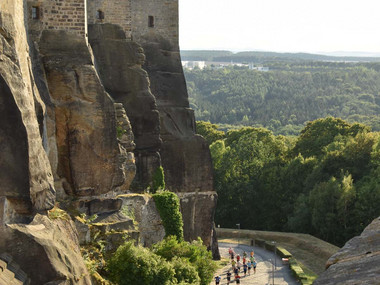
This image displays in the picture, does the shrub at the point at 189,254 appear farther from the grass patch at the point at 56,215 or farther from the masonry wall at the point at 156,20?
the masonry wall at the point at 156,20

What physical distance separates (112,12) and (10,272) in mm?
22800

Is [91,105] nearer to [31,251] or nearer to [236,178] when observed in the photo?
[31,251]

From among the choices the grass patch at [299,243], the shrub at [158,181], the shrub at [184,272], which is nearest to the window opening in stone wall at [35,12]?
the shrub at [184,272]

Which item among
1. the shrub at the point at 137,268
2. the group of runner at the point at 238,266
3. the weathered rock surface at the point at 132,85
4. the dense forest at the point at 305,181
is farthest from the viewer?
the dense forest at the point at 305,181

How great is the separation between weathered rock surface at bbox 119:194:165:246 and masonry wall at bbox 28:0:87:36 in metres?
8.61

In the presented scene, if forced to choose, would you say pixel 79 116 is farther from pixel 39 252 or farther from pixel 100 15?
pixel 100 15

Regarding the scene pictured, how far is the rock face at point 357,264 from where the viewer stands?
30.2ft

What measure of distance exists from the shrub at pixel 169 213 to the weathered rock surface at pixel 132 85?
2291 millimetres

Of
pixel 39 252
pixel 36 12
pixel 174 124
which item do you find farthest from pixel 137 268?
pixel 174 124

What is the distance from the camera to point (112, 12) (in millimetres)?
41875

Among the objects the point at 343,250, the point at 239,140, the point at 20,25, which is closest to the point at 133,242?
the point at 20,25

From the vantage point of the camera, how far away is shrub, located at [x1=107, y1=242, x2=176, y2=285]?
3020 centimetres

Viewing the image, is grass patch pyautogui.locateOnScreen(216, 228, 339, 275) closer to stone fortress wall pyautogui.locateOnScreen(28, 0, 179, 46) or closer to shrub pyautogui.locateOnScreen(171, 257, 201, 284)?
shrub pyautogui.locateOnScreen(171, 257, 201, 284)

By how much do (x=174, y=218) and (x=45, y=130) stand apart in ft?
33.8
